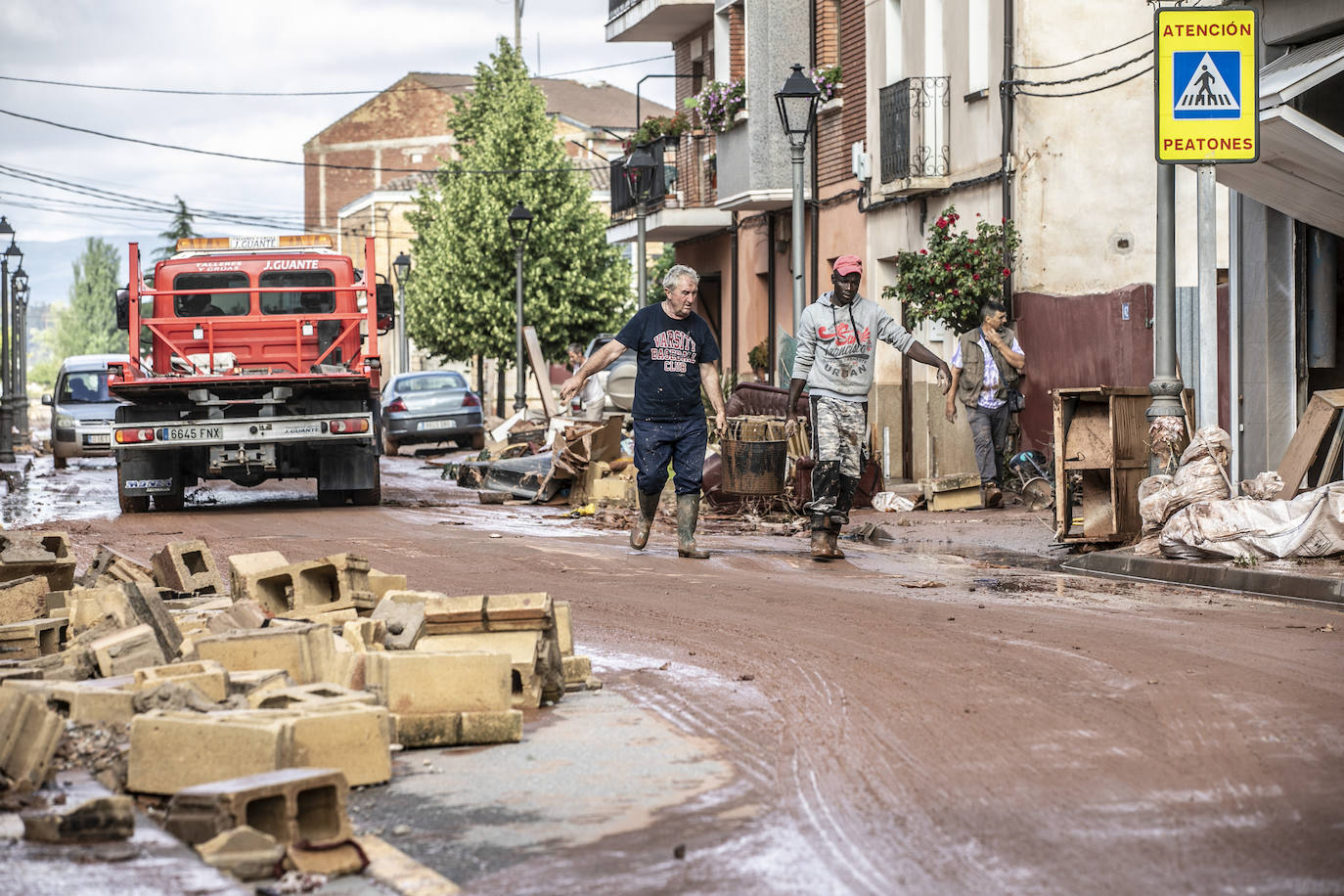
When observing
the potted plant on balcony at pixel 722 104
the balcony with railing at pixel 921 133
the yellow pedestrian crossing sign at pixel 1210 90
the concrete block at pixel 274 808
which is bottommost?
the concrete block at pixel 274 808

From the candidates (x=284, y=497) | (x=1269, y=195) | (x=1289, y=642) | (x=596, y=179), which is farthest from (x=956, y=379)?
(x=596, y=179)

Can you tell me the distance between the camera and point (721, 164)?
98.1 feet

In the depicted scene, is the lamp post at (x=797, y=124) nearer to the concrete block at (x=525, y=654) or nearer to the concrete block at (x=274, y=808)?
the concrete block at (x=525, y=654)

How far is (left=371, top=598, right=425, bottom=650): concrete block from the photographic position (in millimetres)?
6941

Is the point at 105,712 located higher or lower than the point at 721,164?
lower

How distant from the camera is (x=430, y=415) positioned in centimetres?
3350

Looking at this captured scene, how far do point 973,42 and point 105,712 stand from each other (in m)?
16.9

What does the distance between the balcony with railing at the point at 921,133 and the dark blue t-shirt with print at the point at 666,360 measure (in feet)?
31.9

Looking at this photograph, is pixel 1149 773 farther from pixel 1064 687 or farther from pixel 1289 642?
pixel 1289 642

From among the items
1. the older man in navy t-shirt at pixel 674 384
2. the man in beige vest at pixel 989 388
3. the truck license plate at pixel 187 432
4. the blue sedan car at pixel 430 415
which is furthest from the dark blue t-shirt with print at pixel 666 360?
the blue sedan car at pixel 430 415

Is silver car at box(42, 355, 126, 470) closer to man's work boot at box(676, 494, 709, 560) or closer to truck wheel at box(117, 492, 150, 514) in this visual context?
truck wheel at box(117, 492, 150, 514)

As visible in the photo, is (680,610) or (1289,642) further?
(680,610)

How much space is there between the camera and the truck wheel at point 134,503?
1890 centimetres

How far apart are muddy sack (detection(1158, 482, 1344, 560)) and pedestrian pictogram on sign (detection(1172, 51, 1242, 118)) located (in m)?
2.48
